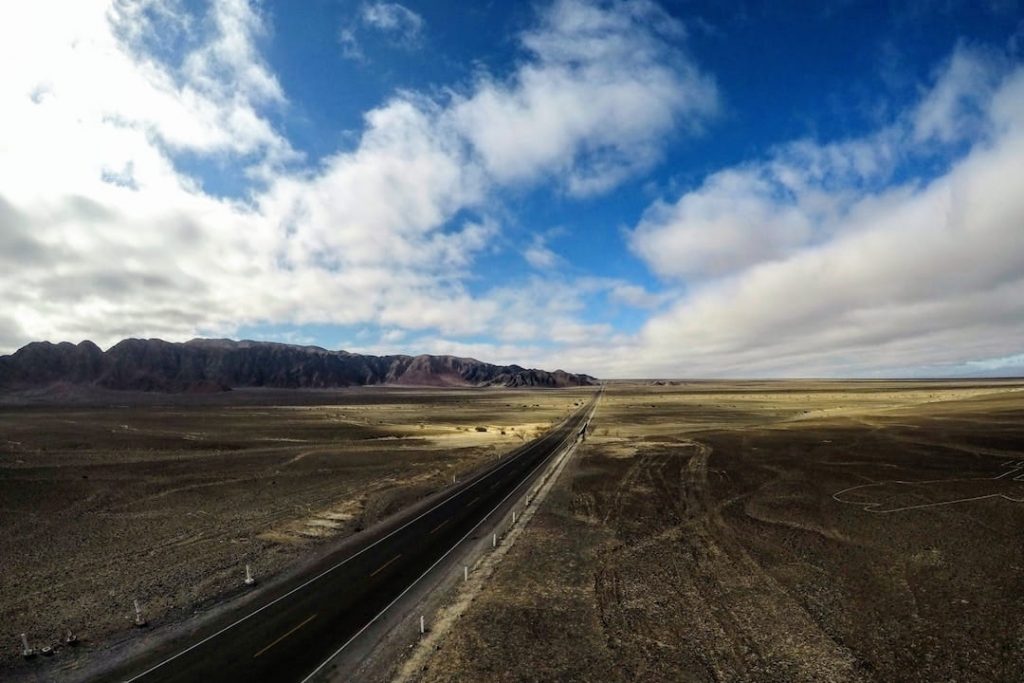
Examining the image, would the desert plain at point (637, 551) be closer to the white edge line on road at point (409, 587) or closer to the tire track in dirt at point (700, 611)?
the tire track in dirt at point (700, 611)

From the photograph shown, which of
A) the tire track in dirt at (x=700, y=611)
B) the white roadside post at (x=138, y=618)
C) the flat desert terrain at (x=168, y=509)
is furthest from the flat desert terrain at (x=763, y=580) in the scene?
the flat desert terrain at (x=168, y=509)

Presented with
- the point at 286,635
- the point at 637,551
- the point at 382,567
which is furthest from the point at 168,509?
the point at 637,551

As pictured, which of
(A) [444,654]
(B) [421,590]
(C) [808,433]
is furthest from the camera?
(C) [808,433]

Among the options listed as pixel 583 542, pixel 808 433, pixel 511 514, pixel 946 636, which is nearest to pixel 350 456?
pixel 511 514

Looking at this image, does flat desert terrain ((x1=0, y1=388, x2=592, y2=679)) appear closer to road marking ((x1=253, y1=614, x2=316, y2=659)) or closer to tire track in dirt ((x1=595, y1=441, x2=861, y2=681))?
road marking ((x1=253, y1=614, x2=316, y2=659))

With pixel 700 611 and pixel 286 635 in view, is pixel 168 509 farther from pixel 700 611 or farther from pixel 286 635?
pixel 700 611

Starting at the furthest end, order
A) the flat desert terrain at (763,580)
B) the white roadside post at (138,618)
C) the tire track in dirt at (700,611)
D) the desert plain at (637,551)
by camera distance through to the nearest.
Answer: the white roadside post at (138,618) → the desert plain at (637,551) → the flat desert terrain at (763,580) → the tire track in dirt at (700,611)

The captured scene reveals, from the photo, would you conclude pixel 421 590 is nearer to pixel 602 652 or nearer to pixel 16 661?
pixel 602 652
